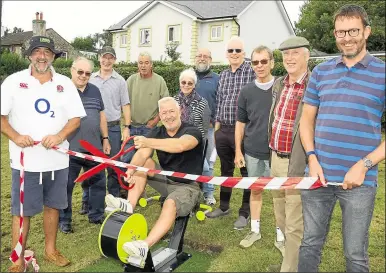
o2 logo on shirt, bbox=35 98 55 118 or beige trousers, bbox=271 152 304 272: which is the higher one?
o2 logo on shirt, bbox=35 98 55 118

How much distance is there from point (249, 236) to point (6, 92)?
285 centimetres

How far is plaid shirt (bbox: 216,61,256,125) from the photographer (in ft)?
15.2

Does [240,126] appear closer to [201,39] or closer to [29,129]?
[29,129]

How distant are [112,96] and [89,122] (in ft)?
2.26

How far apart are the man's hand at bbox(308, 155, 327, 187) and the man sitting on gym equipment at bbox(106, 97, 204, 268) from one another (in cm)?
136

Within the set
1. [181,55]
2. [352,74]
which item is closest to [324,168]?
[352,74]

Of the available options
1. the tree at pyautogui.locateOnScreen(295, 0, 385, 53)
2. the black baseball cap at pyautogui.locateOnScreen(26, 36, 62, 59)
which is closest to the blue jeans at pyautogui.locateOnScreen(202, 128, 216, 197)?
the black baseball cap at pyautogui.locateOnScreen(26, 36, 62, 59)

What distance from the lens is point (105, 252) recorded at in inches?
134

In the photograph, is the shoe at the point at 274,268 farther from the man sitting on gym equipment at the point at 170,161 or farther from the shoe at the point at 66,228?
the shoe at the point at 66,228

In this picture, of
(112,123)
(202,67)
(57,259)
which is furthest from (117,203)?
(202,67)

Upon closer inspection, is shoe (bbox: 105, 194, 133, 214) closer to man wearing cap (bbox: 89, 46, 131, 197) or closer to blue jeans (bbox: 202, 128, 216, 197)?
man wearing cap (bbox: 89, 46, 131, 197)

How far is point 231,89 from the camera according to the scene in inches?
184

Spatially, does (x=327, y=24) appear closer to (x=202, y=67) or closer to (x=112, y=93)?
(x=202, y=67)

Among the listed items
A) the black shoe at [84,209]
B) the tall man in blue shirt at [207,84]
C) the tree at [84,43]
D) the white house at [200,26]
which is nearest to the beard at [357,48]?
the tall man in blue shirt at [207,84]
